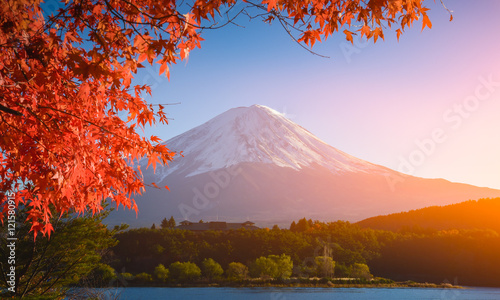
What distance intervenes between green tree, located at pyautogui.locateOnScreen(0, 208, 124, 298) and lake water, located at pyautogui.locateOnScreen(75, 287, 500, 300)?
47.8 metres

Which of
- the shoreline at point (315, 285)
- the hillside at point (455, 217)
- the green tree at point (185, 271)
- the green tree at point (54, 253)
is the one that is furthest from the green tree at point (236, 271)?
the green tree at point (54, 253)

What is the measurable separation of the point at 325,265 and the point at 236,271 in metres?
16.5

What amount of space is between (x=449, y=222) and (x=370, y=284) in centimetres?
5528

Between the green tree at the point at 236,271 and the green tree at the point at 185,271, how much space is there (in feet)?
20.1

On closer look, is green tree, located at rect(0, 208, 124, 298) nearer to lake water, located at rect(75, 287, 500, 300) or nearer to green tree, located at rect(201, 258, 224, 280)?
lake water, located at rect(75, 287, 500, 300)

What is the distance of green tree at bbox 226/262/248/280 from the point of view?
71.2 m

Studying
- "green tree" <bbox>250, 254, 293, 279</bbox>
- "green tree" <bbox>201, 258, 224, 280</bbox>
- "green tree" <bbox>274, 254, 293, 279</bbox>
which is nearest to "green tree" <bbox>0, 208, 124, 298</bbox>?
"green tree" <bbox>250, 254, 293, 279</bbox>

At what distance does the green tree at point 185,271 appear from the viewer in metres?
74.1

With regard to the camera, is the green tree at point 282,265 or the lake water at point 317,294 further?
the green tree at point 282,265

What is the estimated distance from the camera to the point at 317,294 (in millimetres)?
60906

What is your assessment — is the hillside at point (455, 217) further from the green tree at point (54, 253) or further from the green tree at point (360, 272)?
the green tree at point (54, 253)

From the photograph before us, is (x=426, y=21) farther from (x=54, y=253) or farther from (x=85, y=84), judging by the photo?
(x=54, y=253)

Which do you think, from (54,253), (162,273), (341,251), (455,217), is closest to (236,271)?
(162,273)

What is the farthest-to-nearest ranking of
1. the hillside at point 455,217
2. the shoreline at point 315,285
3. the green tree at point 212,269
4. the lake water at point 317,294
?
the hillside at point 455,217 → the green tree at point 212,269 → the shoreline at point 315,285 → the lake water at point 317,294
